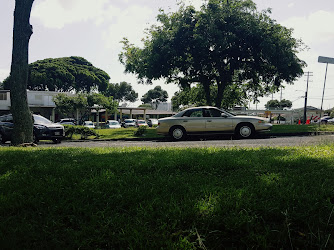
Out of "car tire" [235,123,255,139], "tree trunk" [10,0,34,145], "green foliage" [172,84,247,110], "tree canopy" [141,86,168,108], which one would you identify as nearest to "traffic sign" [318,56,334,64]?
"car tire" [235,123,255,139]

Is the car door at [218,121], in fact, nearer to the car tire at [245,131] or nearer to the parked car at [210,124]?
the parked car at [210,124]

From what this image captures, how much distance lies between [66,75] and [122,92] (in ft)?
80.6

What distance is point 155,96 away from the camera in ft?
336

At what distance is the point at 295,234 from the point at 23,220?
2.75 meters

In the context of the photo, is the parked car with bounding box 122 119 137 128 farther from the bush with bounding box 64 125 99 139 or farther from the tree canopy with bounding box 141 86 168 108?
the tree canopy with bounding box 141 86 168 108

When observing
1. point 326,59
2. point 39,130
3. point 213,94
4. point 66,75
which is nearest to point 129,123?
point 213,94

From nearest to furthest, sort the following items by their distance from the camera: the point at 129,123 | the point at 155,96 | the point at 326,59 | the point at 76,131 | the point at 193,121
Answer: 1. the point at 326,59
2. the point at 193,121
3. the point at 76,131
4. the point at 129,123
5. the point at 155,96

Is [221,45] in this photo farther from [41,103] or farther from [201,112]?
[41,103]

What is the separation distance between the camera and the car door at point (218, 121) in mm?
13320

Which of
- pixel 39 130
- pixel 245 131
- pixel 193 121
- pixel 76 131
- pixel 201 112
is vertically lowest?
pixel 76 131

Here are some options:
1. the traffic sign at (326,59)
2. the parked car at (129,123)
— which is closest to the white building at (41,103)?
the parked car at (129,123)

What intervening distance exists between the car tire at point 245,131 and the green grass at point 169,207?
8967 mm

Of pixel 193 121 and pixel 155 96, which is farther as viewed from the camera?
pixel 155 96

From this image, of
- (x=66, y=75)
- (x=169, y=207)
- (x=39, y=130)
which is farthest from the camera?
(x=66, y=75)
